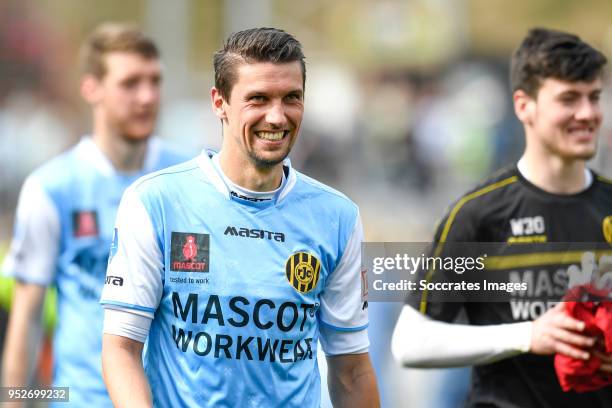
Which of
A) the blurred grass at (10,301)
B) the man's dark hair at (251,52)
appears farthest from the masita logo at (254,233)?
the blurred grass at (10,301)

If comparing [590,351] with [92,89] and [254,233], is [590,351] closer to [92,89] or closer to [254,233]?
[254,233]

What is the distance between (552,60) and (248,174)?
1.93 m

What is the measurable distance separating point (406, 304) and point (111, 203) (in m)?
1.91

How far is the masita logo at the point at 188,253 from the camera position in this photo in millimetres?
4301

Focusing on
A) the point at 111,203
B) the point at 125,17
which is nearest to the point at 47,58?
the point at 125,17

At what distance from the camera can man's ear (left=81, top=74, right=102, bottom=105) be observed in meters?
6.93

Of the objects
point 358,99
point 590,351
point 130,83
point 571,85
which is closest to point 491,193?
point 571,85

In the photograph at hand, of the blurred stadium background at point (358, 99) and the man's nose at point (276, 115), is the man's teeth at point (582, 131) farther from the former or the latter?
the blurred stadium background at point (358, 99)

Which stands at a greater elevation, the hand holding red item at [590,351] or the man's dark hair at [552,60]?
the man's dark hair at [552,60]

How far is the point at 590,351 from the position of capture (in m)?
4.92

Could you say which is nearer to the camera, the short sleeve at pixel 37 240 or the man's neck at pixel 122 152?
the short sleeve at pixel 37 240

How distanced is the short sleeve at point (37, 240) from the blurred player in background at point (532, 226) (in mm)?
1984

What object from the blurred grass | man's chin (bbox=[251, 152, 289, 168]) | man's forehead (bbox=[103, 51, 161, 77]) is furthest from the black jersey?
the blurred grass

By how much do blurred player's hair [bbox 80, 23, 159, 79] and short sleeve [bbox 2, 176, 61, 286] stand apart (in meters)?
0.95
